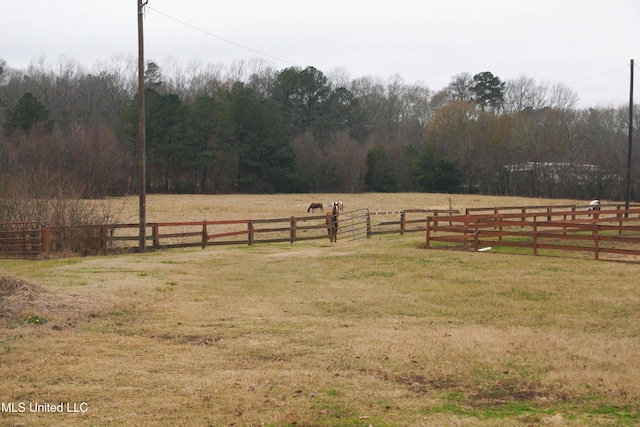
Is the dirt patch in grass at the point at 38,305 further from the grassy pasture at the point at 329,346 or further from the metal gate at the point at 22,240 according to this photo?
the metal gate at the point at 22,240

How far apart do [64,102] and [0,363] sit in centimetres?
9427

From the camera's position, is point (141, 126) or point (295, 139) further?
point (295, 139)

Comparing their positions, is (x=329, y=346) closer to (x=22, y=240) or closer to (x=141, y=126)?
(x=141, y=126)

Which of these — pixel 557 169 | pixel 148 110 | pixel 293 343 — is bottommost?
pixel 293 343

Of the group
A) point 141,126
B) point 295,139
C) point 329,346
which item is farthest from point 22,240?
point 295,139

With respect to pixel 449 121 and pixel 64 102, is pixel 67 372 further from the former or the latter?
pixel 64 102

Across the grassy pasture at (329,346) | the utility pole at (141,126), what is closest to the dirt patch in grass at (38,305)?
the grassy pasture at (329,346)

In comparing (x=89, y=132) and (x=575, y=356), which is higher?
(x=89, y=132)

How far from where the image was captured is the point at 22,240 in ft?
79.6

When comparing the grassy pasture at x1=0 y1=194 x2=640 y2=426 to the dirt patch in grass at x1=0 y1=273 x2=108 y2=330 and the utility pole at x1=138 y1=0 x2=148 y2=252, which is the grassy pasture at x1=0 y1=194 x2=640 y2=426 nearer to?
the dirt patch in grass at x1=0 y1=273 x2=108 y2=330

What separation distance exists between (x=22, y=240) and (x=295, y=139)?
6721 centimetres

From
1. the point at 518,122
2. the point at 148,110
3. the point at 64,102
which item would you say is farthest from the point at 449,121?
the point at 64,102

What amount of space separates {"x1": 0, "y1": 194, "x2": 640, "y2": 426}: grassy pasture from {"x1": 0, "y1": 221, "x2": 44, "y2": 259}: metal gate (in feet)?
20.4

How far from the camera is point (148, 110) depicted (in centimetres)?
7188
